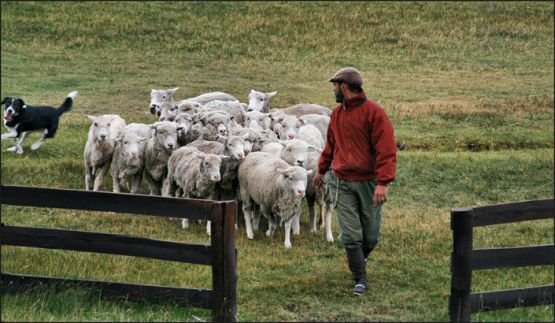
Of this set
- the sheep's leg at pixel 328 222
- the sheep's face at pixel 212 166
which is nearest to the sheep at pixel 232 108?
the sheep's face at pixel 212 166

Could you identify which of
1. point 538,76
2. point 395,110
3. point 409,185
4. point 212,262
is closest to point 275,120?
point 409,185

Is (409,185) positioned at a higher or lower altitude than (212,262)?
lower

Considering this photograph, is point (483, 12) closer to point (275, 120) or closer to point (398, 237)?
point (275, 120)

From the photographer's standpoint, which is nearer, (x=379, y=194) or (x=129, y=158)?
(x=379, y=194)

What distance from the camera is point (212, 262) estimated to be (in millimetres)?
8094

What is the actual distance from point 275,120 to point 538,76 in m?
18.0

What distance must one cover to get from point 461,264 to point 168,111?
8968 mm

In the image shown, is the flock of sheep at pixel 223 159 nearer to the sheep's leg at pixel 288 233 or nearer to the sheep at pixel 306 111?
the sheep's leg at pixel 288 233

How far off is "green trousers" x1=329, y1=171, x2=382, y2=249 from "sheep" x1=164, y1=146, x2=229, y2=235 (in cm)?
337

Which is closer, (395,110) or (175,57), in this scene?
(395,110)

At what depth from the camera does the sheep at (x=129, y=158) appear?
14285 mm

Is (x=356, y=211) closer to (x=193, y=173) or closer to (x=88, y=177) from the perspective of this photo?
(x=193, y=173)

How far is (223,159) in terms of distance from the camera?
526 inches

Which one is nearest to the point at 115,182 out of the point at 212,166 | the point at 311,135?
the point at 212,166
